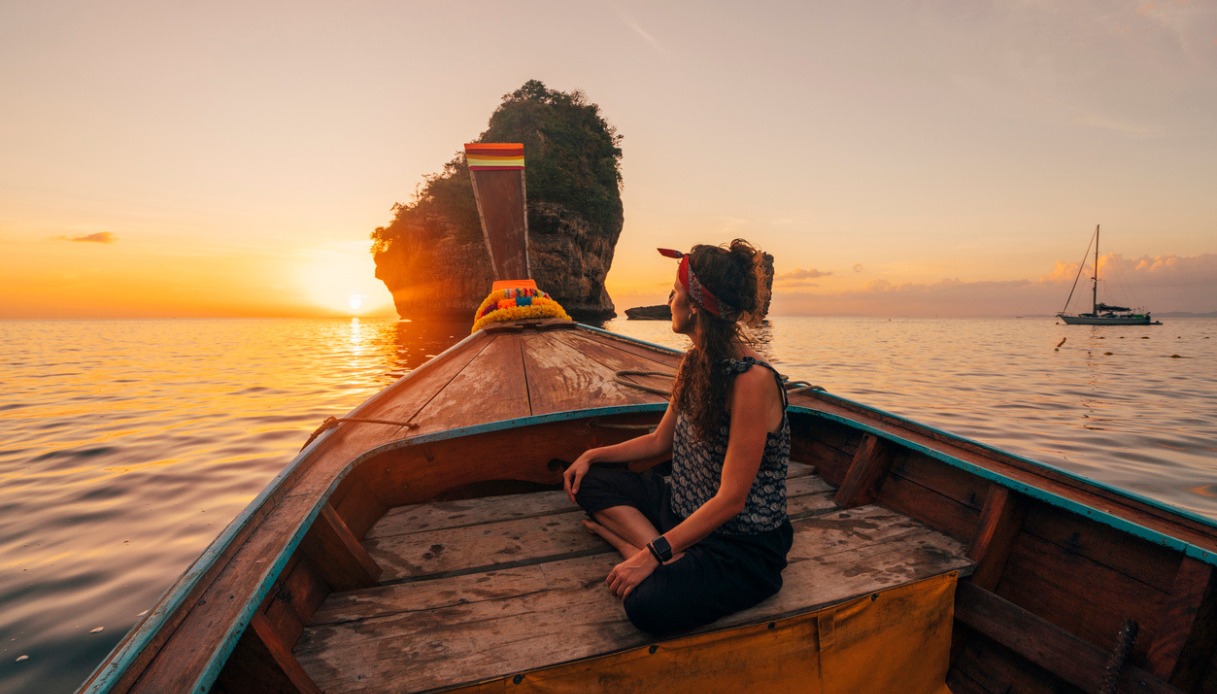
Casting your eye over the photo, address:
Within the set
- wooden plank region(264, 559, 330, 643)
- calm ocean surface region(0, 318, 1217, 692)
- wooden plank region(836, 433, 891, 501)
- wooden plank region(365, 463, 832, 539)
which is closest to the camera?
wooden plank region(264, 559, 330, 643)

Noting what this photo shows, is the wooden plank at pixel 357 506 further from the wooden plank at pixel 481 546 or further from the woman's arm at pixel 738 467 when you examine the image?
the woman's arm at pixel 738 467

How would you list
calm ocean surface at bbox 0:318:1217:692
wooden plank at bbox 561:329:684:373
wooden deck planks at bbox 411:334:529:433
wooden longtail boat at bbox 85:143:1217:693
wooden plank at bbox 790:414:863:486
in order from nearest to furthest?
wooden longtail boat at bbox 85:143:1217:693
wooden deck planks at bbox 411:334:529:433
wooden plank at bbox 790:414:863:486
calm ocean surface at bbox 0:318:1217:692
wooden plank at bbox 561:329:684:373

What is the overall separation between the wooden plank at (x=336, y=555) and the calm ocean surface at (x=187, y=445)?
157cm

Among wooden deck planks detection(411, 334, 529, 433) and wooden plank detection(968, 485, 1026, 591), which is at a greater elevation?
wooden deck planks detection(411, 334, 529, 433)

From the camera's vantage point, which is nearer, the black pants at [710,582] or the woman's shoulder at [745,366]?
the black pants at [710,582]

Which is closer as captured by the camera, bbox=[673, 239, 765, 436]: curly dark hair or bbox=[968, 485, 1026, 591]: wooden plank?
bbox=[673, 239, 765, 436]: curly dark hair

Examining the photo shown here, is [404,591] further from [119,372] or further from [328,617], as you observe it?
[119,372]

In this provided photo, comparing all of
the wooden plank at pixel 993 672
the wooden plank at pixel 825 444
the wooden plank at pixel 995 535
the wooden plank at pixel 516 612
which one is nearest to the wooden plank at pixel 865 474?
the wooden plank at pixel 825 444

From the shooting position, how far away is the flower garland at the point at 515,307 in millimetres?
6012

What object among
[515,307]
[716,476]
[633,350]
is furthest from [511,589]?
[515,307]

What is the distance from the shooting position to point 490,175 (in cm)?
724

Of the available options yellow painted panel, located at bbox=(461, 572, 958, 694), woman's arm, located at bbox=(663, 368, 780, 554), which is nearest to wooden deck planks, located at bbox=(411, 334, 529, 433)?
woman's arm, located at bbox=(663, 368, 780, 554)

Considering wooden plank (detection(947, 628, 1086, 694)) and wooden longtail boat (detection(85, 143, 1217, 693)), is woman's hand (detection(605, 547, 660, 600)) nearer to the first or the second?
wooden longtail boat (detection(85, 143, 1217, 693))

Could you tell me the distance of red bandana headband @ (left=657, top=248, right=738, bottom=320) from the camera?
1.67 m
